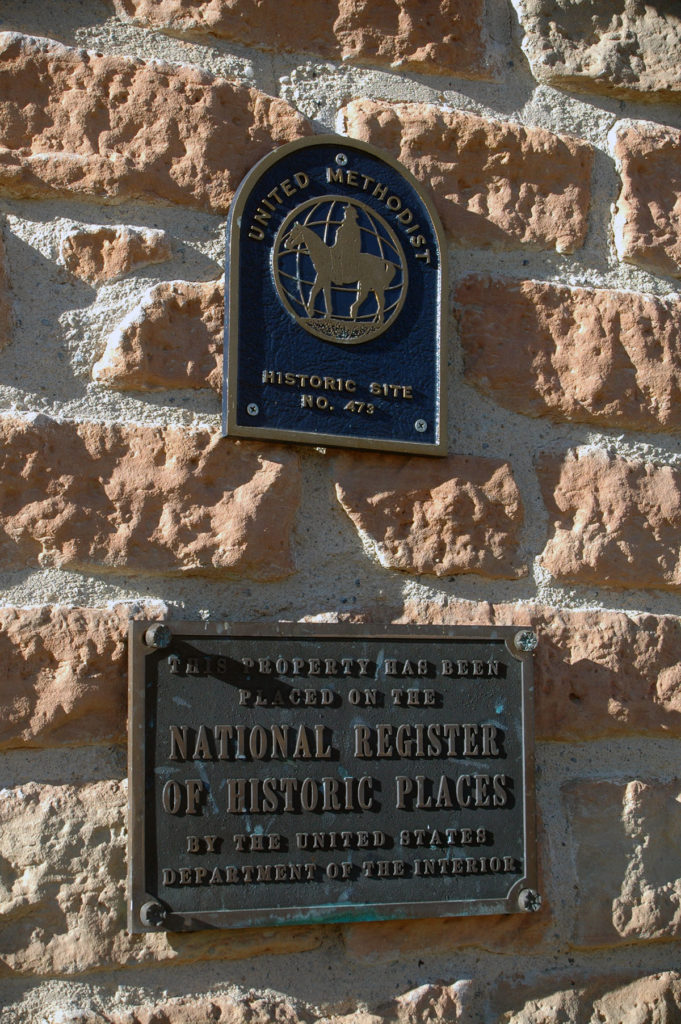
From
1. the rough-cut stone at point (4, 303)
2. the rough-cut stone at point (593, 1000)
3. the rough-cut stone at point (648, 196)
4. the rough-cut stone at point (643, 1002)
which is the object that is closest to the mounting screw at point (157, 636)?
the rough-cut stone at point (4, 303)

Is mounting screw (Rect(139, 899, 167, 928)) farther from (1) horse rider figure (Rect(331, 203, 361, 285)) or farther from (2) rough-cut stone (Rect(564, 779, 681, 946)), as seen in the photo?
(1) horse rider figure (Rect(331, 203, 361, 285))

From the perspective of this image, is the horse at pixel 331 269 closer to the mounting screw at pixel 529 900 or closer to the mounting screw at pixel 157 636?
the mounting screw at pixel 157 636

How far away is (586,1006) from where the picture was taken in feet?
5.65

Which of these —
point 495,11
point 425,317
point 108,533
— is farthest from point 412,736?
point 495,11

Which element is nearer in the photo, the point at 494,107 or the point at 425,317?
Answer: the point at 425,317

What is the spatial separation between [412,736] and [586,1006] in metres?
0.54

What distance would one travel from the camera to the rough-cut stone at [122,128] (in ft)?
5.49

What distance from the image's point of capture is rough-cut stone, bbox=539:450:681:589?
185 centimetres

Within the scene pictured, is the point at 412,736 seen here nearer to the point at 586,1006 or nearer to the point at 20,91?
the point at 586,1006

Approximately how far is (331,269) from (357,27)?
473 mm

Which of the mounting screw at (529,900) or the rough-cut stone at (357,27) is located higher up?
the rough-cut stone at (357,27)

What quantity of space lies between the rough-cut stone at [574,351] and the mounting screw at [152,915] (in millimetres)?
1006

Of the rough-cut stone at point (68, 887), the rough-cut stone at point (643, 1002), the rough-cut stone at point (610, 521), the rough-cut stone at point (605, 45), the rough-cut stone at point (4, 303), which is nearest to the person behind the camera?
the rough-cut stone at point (68, 887)

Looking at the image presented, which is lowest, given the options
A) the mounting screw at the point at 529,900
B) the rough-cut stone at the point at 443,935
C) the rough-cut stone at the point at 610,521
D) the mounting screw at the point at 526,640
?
the rough-cut stone at the point at 443,935
